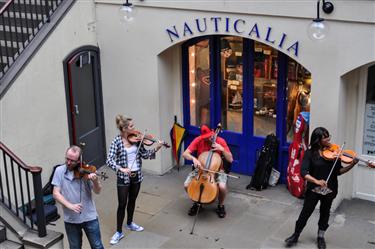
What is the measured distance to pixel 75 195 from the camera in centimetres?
568

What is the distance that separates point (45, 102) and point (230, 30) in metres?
2.77

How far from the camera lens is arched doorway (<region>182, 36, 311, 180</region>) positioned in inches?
324

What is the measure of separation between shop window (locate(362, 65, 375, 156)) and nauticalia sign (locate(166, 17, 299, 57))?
106 centimetres

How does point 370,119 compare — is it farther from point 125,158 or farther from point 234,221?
point 125,158

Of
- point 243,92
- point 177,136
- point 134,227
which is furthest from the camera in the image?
point 177,136

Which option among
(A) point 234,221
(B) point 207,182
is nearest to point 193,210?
(A) point 234,221

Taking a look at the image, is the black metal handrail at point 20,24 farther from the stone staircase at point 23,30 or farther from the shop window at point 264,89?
the shop window at point 264,89

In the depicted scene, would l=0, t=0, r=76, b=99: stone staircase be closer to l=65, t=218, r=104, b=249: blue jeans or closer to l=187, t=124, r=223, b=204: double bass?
l=65, t=218, r=104, b=249: blue jeans

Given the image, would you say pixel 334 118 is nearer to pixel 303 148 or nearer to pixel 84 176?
pixel 303 148

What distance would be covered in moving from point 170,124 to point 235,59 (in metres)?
1.49

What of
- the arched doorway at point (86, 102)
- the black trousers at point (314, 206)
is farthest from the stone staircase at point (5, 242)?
the black trousers at point (314, 206)

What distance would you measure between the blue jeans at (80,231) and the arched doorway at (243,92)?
348 cm

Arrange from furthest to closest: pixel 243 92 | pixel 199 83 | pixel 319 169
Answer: pixel 199 83 < pixel 243 92 < pixel 319 169

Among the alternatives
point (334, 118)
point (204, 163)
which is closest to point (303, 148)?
point (334, 118)
